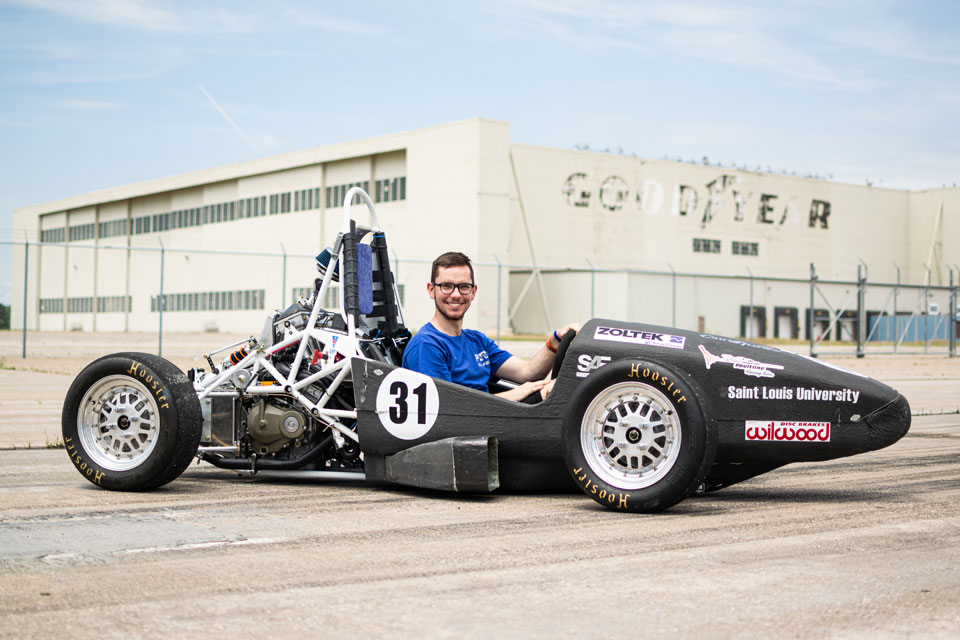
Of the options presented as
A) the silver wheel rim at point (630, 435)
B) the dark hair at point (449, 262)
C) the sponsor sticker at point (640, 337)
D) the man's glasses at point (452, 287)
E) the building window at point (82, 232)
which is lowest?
the silver wheel rim at point (630, 435)

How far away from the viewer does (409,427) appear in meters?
6.25

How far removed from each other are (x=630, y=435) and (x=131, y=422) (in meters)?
2.98

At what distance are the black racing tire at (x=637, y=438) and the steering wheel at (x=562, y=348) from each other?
0.54 m

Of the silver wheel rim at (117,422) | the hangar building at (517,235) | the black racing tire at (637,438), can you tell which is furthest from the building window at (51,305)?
the black racing tire at (637,438)

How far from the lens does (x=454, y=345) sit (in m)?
6.53

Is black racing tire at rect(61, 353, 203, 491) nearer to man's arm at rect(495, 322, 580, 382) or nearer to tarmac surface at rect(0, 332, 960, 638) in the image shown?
tarmac surface at rect(0, 332, 960, 638)

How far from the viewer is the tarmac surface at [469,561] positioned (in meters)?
3.45

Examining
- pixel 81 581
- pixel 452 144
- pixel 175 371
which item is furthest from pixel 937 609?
pixel 452 144

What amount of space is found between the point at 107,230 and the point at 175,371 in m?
69.6

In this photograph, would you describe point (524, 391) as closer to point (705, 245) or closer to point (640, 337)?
point (640, 337)

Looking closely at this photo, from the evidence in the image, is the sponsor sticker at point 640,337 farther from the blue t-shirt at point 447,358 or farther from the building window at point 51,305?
the building window at point 51,305

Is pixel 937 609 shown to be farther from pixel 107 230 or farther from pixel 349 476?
pixel 107 230

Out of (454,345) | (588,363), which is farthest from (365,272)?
(588,363)

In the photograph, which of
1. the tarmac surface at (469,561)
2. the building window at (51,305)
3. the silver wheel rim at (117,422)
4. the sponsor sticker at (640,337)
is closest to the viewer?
the tarmac surface at (469,561)
